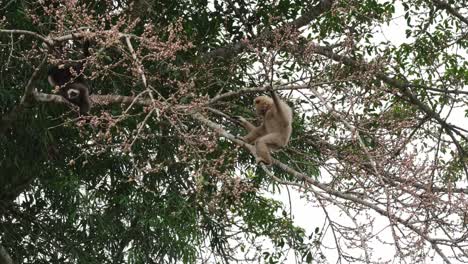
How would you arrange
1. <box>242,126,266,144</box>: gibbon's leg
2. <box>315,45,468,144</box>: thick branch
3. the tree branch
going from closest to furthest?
1. <box>242,126,266,144</box>: gibbon's leg
2. <box>315,45,468,144</box>: thick branch
3. the tree branch

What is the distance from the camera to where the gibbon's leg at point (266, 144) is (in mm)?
6531

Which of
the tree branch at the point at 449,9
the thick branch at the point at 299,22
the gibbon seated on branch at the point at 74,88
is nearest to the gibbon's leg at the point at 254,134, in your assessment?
the gibbon seated on branch at the point at 74,88

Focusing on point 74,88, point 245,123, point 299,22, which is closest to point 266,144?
point 245,123

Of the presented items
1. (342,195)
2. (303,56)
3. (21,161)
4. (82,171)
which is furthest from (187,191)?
(342,195)

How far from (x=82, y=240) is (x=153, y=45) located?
3632 mm

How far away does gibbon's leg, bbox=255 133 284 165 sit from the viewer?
6531 millimetres

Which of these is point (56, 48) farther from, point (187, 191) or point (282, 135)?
point (187, 191)

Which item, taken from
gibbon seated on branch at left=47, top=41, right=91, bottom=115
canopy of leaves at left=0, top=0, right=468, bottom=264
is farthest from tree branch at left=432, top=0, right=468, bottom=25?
gibbon seated on branch at left=47, top=41, right=91, bottom=115

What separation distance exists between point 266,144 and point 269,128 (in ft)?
1.08

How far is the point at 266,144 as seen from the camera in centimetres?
669

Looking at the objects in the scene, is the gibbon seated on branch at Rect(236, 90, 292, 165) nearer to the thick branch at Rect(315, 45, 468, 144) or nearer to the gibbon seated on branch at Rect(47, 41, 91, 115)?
the thick branch at Rect(315, 45, 468, 144)

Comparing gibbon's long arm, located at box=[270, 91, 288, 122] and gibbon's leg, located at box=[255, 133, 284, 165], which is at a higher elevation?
gibbon's long arm, located at box=[270, 91, 288, 122]

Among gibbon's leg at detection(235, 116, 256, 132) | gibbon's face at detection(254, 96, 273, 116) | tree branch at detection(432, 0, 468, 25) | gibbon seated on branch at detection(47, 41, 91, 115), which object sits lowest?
gibbon's leg at detection(235, 116, 256, 132)

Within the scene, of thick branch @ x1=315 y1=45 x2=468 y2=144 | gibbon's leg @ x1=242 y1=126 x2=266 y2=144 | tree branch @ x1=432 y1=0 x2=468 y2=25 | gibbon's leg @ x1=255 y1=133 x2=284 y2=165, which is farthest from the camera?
tree branch @ x1=432 y1=0 x2=468 y2=25
